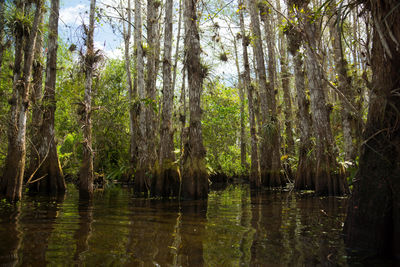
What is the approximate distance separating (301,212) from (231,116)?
62.2ft

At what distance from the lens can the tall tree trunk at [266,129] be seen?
15.7 meters

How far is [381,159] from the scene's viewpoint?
3.41 meters

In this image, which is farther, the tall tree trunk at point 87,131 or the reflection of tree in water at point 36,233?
the tall tree trunk at point 87,131

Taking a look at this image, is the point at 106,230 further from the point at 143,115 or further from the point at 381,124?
the point at 143,115

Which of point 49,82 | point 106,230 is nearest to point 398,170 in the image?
point 106,230

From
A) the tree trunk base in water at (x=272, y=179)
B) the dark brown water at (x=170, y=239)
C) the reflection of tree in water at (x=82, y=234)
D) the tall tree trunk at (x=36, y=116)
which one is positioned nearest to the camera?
the dark brown water at (x=170, y=239)

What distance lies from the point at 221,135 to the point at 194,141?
14.5 meters

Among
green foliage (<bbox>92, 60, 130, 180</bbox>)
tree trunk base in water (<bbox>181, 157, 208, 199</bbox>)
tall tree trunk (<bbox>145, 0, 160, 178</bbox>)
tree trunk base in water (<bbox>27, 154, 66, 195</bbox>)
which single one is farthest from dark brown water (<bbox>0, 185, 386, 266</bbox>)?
green foliage (<bbox>92, 60, 130, 180</bbox>)

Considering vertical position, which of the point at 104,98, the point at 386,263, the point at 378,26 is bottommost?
the point at 386,263

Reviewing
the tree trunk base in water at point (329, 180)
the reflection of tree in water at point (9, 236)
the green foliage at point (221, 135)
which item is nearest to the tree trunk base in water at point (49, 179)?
the reflection of tree in water at point (9, 236)

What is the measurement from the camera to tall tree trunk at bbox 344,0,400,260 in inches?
128

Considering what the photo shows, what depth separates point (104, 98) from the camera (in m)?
22.1

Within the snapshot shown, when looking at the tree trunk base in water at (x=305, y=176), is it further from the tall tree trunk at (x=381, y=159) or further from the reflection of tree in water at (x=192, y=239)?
the tall tree trunk at (x=381, y=159)

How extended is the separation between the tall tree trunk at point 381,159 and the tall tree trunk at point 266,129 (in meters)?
12.0
